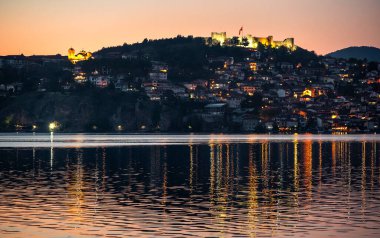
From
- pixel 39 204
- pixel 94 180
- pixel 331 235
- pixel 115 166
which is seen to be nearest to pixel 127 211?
pixel 39 204

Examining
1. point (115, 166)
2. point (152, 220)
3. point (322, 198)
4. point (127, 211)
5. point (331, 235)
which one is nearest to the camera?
point (331, 235)

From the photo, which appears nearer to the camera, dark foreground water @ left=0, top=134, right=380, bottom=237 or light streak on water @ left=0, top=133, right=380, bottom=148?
dark foreground water @ left=0, top=134, right=380, bottom=237

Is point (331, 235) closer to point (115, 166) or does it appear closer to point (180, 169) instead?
point (180, 169)

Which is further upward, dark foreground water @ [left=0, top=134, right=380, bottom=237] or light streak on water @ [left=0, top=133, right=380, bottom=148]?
light streak on water @ [left=0, top=133, right=380, bottom=148]

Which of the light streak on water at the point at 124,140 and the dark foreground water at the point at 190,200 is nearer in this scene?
the dark foreground water at the point at 190,200

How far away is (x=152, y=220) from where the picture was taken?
101 ft

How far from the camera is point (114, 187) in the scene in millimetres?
44438

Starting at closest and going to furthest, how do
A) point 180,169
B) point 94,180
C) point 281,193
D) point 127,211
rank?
point 127,211, point 281,193, point 94,180, point 180,169

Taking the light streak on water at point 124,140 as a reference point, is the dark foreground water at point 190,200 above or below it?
below

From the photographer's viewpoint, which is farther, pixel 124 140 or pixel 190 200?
pixel 124 140

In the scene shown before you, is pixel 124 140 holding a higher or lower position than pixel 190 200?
higher

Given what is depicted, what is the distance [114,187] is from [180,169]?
15.4 meters

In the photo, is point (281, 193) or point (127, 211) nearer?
point (127, 211)

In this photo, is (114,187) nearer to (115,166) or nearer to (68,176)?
(68,176)
